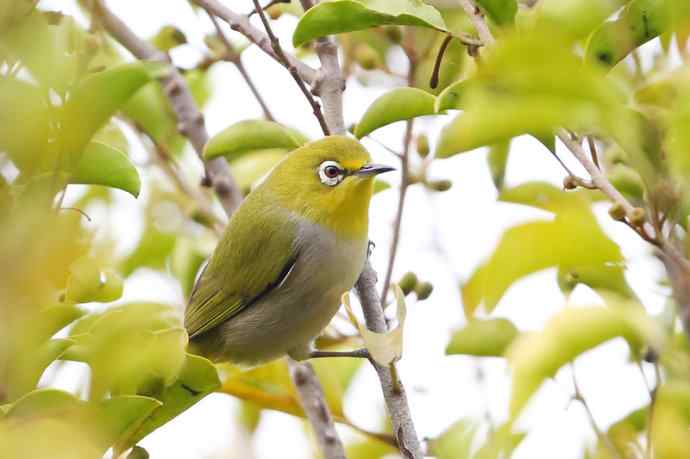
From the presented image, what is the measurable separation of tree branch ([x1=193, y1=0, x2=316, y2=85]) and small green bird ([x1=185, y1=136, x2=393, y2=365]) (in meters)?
0.84

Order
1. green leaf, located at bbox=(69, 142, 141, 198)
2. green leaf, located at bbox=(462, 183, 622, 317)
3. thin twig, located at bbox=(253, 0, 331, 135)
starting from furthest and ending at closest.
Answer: thin twig, located at bbox=(253, 0, 331, 135)
green leaf, located at bbox=(69, 142, 141, 198)
green leaf, located at bbox=(462, 183, 622, 317)

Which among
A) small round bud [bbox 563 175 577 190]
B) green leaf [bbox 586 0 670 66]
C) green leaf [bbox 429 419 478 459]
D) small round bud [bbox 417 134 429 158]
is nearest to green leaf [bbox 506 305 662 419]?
small round bud [bbox 563 175 577 190]

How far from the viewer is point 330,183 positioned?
4293 mm

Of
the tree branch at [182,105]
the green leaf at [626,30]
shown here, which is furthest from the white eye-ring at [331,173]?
the green leaf at [626,30]

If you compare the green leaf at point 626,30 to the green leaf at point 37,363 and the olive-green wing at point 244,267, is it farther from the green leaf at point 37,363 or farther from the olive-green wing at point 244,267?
the olive-green wing at point 244,267

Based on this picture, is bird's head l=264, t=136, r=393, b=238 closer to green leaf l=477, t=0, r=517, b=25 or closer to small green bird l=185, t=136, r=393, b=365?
small green bird l=185, t=136, r=393, b=365

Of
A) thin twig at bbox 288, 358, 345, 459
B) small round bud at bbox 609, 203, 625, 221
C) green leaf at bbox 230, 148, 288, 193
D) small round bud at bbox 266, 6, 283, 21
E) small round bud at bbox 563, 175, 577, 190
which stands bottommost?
thin twig at bbox 288, 358, 345, 459

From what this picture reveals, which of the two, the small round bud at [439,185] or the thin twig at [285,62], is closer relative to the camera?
the thin twig at [285,62]

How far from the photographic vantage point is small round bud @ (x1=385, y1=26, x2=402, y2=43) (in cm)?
342

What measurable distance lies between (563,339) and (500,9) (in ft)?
3.20

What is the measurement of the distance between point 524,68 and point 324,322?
9.97 ft

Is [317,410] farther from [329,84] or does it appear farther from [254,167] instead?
[254,167]

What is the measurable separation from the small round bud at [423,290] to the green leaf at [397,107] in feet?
2.58

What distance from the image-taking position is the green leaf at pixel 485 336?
2.73 metres
